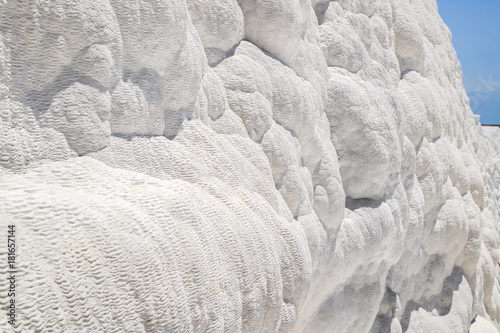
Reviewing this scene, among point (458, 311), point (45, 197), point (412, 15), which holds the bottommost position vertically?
point (45, 197)

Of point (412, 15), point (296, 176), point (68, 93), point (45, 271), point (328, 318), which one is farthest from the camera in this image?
point (412, 15)

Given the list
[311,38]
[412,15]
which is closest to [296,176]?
[311,38]

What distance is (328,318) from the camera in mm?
1771

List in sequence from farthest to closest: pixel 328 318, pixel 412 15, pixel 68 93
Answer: pixel 412 15 → pixel 328 318 → pixel 68 93

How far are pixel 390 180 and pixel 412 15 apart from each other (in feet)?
3.13

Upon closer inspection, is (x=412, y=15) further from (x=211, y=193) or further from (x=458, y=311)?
(x=211, y=193)

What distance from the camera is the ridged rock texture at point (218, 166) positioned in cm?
68

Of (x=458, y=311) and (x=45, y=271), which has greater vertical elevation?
(x=458, y=311)

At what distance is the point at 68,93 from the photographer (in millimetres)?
774

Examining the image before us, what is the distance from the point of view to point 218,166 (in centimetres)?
106

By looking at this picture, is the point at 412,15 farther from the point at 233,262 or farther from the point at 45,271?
the point at 45,271

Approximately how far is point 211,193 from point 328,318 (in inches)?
38.3

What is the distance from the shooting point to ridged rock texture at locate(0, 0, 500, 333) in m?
0.68

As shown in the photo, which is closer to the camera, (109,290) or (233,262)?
(109,290)
